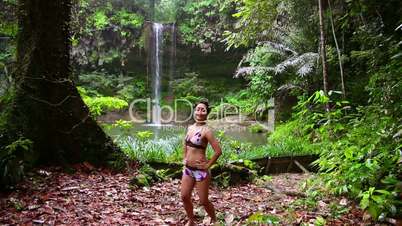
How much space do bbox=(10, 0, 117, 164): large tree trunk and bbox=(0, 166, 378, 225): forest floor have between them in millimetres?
356

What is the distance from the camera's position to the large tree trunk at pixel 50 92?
5602 millimetres

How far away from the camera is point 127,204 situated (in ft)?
15.4

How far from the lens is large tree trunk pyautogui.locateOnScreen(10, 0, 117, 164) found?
5.60 m

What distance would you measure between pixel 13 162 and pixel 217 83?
16996 millimetres

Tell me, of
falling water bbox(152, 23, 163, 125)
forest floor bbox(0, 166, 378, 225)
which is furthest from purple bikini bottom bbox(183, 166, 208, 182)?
falling water bbox(152, 23, 163, 125)

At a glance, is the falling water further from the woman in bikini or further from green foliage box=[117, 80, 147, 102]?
the woman in bikini

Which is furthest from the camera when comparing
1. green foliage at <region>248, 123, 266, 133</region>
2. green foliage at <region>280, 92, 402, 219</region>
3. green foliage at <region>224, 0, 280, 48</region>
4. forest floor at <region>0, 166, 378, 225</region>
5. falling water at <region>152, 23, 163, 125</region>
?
falling water at <region>152, 23, 163, 125</region>

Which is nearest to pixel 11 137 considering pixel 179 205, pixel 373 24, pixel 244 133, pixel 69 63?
pixel 69 63

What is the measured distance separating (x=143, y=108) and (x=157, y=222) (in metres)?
16.4

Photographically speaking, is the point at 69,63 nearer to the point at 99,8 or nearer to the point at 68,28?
the point at 68,28

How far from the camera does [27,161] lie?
523 cm

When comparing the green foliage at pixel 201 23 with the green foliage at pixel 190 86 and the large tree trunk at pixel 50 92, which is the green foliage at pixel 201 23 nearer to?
the green foliage at pixel 190 86

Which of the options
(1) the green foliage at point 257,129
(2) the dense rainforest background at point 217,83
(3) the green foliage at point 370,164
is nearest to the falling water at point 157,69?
(2) the dense rainforest background at point 217,83

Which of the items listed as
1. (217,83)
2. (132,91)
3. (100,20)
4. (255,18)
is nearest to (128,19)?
(100,20)
